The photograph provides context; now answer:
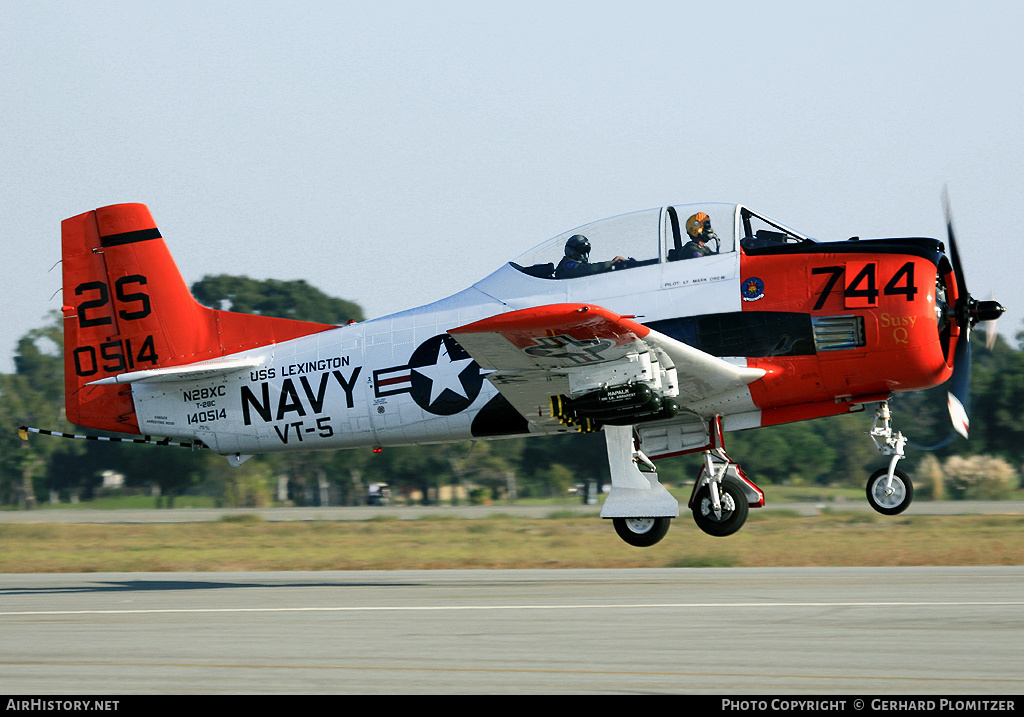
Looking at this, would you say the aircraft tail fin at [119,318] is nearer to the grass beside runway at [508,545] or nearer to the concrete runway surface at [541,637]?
the concrete runway surface at [541,637]

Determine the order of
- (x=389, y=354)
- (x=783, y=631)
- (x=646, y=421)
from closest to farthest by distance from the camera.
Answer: (x=783, y=631), (x=646, y=421), (x=389, y=354)

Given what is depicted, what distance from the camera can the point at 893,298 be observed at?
39.8ft

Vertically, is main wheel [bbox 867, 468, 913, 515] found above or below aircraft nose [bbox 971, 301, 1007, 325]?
below

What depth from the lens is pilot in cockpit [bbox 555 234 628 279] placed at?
13.2 meters

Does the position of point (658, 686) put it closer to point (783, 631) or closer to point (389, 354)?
point (783, 631)

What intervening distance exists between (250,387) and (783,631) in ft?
27.8

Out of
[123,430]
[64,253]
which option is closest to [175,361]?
[123,430]

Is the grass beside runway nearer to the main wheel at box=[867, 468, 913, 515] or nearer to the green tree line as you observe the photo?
the main wheel at box=[867, 468, 913, 515]

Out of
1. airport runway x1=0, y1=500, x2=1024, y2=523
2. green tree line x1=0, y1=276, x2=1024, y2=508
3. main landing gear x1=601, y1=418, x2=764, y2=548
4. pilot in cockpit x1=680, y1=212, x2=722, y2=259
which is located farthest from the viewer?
green tree line x1=0, y1=276, x2=1024, y2=508

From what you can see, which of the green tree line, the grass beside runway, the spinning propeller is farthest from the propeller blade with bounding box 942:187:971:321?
the green tree line

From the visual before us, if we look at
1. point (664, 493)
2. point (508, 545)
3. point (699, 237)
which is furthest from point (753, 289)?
point (508, 545)

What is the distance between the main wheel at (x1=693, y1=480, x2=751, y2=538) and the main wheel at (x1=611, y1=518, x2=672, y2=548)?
0.45 meters

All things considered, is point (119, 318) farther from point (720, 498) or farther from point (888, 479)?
point (888, 479)

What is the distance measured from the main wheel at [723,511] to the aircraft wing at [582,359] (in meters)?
1.09
